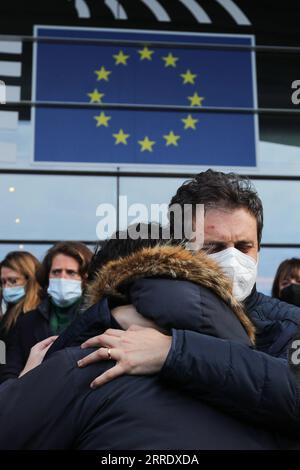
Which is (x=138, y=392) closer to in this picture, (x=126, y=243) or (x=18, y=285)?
(x=126, y=243)

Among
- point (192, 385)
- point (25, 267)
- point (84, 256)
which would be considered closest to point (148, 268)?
point (192, 385)

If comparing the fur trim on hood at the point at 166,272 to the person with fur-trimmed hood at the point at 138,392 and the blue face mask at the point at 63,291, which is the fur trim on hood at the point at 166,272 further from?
the blue face mask at the point at 63,291

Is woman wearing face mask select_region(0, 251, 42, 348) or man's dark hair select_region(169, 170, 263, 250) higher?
man's dark hair select_region(169, 170, 263, 250)

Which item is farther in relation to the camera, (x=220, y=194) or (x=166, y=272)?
(x=220, y=194)

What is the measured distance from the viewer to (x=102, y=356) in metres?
0.97

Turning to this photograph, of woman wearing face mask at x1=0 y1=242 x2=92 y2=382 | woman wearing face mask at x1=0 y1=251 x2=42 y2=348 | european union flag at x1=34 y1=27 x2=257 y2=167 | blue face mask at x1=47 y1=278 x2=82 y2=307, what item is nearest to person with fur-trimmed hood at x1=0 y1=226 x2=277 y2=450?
woman wearing face mask at x1=0 y1=242 x2=92 y2=382

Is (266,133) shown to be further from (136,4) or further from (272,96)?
(136,4)

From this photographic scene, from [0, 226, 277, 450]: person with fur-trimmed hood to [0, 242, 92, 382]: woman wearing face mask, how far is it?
5.20ft

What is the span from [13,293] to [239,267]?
1.79 meters

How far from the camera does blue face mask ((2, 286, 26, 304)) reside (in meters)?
3.02

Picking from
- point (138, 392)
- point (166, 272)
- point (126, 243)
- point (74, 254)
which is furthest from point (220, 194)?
point (74, 254)

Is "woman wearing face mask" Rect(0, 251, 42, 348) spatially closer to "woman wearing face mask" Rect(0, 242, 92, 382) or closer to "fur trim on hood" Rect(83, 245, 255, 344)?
"woman wearing face mask" Rect(0, 242, 92, 382)

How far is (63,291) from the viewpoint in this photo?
2729mm

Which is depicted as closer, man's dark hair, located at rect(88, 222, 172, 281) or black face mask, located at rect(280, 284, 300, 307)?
man's dark hair, located at rect(88, 222, 172, 281)
